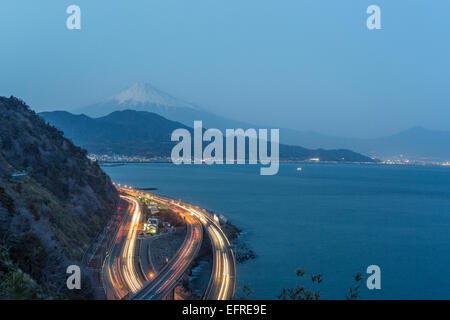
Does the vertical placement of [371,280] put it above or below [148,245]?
below

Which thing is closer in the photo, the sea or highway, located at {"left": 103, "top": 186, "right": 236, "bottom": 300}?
highway, located at {"left": 103, "top": 186, "right": 236, "bottom": 300}

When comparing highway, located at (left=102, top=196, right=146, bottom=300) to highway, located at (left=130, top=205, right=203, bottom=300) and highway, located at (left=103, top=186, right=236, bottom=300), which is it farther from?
highway, located at (left=130, top=205, right=203, bottom=300)

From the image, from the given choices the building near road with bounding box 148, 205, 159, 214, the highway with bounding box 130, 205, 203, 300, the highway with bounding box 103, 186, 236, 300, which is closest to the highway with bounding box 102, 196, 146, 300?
the highway with bounding box 103, 186, 236, 300

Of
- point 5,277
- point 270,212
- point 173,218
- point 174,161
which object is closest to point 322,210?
point 270,212

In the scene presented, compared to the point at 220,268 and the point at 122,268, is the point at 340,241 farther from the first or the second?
the point at 122,268

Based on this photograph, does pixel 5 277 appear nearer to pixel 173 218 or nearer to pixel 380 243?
pixel 173 218

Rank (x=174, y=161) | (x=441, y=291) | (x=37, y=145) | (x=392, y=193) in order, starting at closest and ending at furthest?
(x=441, y=291)
(x=37, y=145)
(x=392, y=193)
(x=174, y=161)

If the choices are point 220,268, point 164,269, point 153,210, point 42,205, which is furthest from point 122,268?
point 153,210
